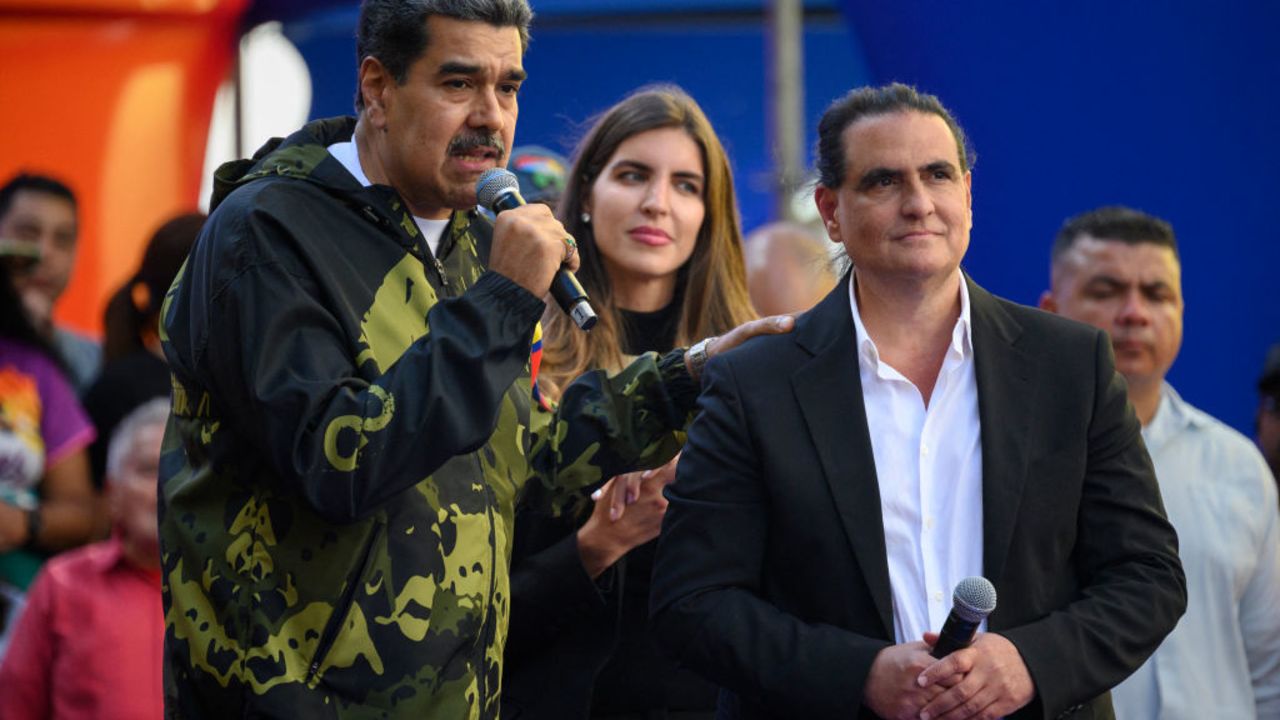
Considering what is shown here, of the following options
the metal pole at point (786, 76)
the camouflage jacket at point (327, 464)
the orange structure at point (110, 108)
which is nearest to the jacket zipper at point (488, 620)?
the camouflage jacket at point (327, 464)

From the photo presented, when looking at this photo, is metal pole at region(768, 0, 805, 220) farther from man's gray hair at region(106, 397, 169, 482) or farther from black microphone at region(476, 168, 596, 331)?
black microphone at region(476, 168, 596, 331)

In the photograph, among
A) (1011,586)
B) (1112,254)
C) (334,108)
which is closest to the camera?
→ (1011,586)

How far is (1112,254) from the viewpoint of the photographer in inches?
173

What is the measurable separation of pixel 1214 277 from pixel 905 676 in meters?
3.72

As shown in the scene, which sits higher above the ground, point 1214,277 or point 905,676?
point 1214,277

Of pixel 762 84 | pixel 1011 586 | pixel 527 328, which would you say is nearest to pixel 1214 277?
pixel 1011 586

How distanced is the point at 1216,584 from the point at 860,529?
158cm

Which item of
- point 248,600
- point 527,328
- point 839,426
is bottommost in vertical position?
point 248,600

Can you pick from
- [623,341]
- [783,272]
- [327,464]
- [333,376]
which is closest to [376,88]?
[333,376]

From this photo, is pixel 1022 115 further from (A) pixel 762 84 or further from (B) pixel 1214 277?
(A) pixel 762 84

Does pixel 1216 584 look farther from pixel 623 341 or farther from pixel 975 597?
pixel 975 597

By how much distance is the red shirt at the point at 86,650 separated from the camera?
4.07m

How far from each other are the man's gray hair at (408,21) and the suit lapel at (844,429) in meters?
0.75

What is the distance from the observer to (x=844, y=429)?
9.20ft
